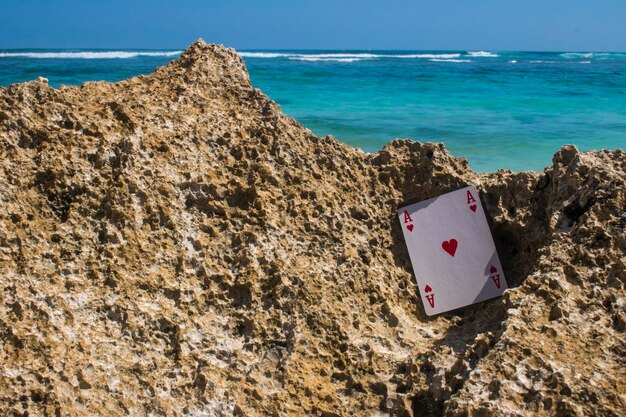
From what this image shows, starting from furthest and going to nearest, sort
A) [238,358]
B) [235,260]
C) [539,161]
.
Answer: [539,161] < [235,260] < [238,358]

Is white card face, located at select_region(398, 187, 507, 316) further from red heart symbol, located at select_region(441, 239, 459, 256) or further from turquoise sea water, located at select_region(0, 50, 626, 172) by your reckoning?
turquoise sea water, located at select_region(0, 50, 626, 172)

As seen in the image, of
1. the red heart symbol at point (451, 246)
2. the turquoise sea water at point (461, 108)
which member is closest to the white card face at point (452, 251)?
the red heart symbol at point (451, 246)

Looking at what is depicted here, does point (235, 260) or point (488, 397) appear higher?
point (235, 260)

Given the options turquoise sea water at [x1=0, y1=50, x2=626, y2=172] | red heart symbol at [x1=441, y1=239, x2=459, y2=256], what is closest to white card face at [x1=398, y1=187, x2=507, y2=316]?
red heart symbol at [x1=441, y1=239, x2=459, y2=256]

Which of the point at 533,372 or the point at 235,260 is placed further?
the point at 235,260

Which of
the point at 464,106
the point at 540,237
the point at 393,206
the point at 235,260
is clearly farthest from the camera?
the point at 464,106

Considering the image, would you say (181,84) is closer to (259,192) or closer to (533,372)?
(259,192)

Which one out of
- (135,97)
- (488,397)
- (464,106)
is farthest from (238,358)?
(464,106)

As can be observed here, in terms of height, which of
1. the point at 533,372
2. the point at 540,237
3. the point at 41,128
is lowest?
the point at 533,372
